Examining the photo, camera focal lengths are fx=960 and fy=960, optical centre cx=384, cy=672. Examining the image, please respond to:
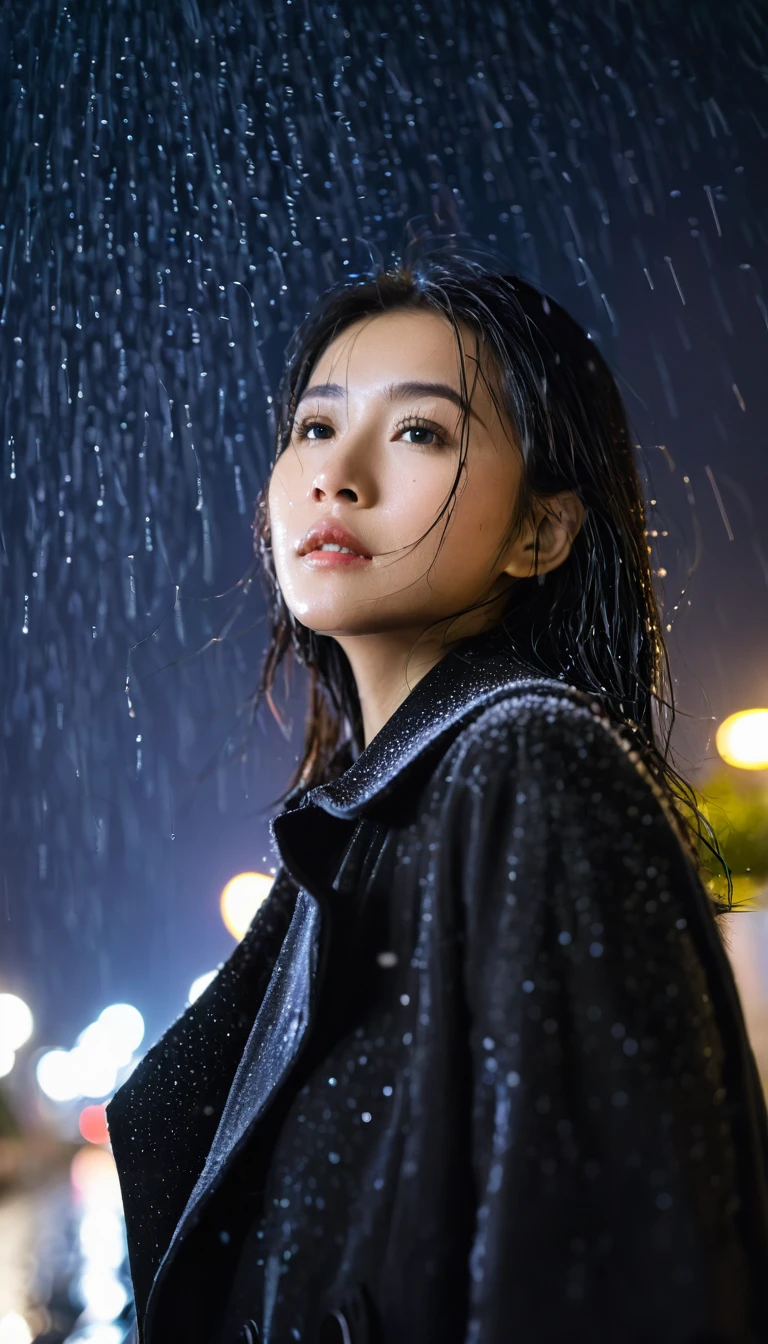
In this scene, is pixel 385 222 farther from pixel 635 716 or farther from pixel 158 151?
pixel 635 716

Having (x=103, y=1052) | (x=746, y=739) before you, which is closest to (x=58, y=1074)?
(x=103, y=1052)

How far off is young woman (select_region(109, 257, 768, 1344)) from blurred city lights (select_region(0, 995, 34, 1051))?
3771 mm

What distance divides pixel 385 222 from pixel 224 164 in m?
0.46

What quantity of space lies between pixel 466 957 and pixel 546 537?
510mm

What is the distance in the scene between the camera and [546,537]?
97cm

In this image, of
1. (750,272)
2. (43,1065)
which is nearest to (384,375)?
(750,272)

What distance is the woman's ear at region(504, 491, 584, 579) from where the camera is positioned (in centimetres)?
96

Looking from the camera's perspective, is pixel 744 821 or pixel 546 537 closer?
pixel 546 537

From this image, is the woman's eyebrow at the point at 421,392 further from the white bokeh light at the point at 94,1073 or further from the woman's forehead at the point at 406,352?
the white bokeh light at the point at 94,1073

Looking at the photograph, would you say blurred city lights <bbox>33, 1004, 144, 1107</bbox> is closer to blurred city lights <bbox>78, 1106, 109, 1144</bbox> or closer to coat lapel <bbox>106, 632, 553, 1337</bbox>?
blurred city lights <bbox>78, 1106, 109, 1144</bbox>

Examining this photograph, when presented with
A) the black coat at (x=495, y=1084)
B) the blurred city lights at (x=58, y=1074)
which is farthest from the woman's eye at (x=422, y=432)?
the blurred city lights at (x=58, y=1074)

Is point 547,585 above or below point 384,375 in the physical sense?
below

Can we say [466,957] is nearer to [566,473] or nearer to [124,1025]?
[566,473]

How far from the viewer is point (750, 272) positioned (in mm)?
2107
